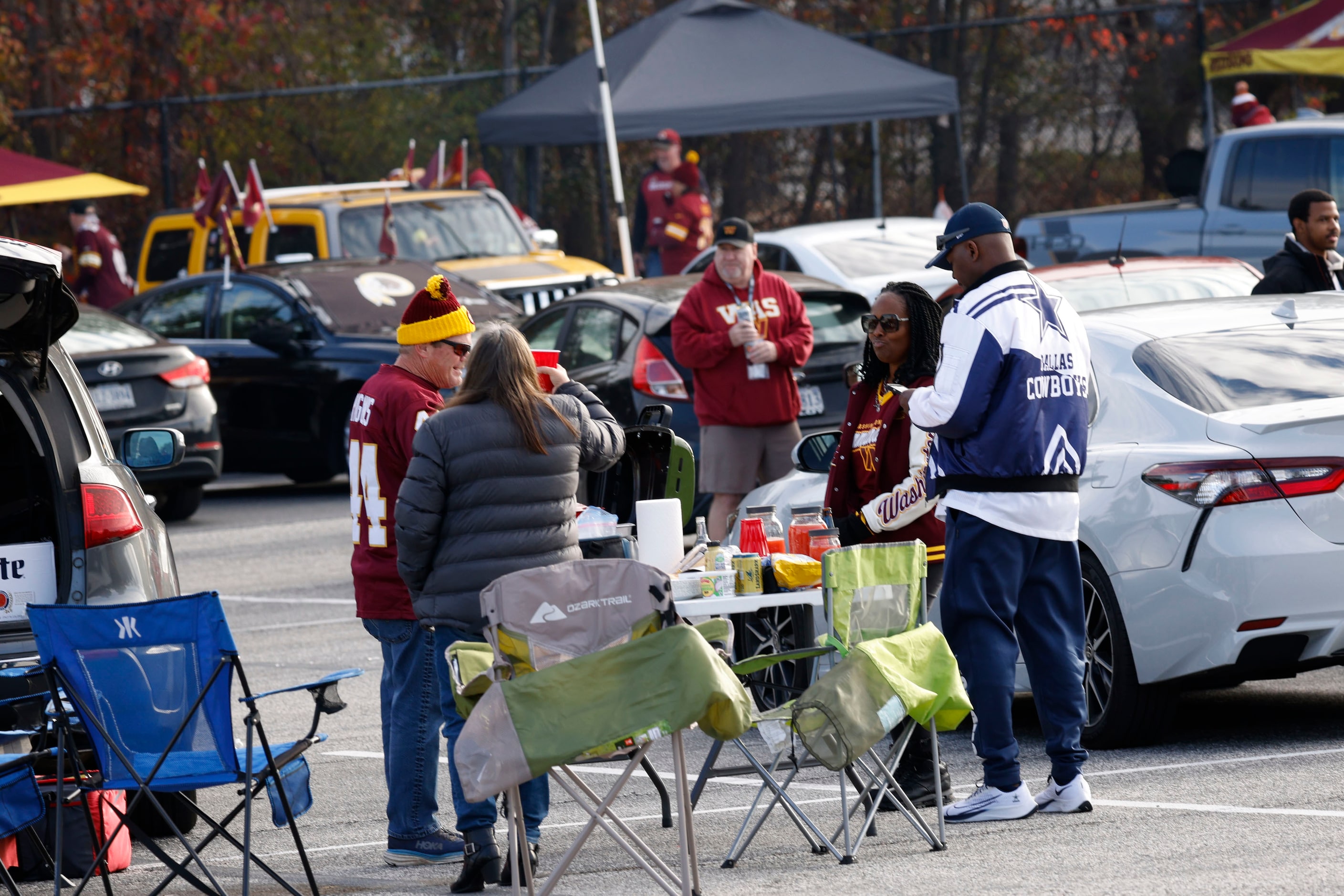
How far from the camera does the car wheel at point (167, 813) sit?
21.9 ft

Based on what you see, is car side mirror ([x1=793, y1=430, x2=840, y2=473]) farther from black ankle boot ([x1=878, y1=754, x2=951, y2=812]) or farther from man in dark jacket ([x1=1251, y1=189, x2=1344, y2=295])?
man in dark jacket ([x1=1251, y1=189, x2=1344, y2=295])

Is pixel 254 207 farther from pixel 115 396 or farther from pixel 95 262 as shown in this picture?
pixel 115 396

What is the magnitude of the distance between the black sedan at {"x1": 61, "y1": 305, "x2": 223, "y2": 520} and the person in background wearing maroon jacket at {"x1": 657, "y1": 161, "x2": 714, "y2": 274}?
565 centimetres

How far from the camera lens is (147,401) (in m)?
14.8

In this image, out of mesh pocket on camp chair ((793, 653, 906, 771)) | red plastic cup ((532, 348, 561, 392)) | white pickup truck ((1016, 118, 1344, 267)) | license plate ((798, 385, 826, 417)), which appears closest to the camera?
mesh pocket on camp chair ((793, 653, 906, 771))

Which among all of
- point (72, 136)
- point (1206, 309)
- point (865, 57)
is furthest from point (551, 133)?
point (1206, 309)

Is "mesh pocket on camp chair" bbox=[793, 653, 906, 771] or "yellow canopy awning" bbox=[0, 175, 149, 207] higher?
"mesh pocket on camp chair" bbox=[793, 653, 906, 771]

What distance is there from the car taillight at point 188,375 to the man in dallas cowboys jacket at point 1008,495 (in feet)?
31.1

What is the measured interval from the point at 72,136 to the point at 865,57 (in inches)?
423

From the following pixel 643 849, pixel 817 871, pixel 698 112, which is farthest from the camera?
pixel 698 112

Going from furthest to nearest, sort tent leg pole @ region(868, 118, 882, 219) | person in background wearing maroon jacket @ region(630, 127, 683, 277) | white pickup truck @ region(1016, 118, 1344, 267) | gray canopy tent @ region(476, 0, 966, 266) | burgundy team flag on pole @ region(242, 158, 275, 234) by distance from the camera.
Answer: tent leg pole @ region(868, 118, 882, 219) → gray canopy tent @ region(476, 0, 966, 266) → person in background wearing maroon jacket @ region(630, 127, 683, 277) → burgundy team flag on pole @ region(242, 158, 275, 234) → white pickup truck @ region(1016, 118, 1344, 267)

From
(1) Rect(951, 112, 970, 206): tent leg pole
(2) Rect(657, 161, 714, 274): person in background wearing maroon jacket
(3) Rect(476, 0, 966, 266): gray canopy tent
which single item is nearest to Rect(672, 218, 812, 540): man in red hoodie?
(2) Rect(657, 161, 714, 274): person in background wearing maroon jacket

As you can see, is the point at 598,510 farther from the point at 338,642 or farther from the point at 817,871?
the point at 338,642

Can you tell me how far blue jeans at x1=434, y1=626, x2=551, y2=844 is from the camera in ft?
19.7
